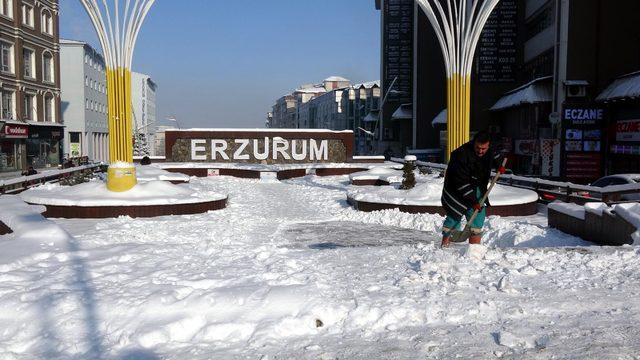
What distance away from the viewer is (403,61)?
2334 inches

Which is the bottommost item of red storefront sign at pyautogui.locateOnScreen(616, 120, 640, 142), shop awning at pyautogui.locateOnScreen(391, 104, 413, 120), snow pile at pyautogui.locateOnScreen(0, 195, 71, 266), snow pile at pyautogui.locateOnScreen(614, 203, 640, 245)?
snow pile at pyautogui.locateOnScreen(0, 195, 71, 266)

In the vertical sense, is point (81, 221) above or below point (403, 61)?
below

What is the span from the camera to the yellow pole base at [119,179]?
48.8ft

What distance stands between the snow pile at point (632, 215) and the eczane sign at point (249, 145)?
92.9 ft

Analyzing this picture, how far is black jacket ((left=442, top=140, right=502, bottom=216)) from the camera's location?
6887mm

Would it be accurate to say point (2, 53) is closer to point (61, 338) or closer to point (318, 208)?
point (318, 208)

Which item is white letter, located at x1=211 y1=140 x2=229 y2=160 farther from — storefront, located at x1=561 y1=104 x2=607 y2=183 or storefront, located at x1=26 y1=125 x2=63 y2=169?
storefront, located at x1=561 y1=104 x2=607 y2=183

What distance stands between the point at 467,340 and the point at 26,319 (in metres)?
3.60

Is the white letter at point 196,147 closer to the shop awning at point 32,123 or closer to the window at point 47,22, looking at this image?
the shop awning at point 32,123

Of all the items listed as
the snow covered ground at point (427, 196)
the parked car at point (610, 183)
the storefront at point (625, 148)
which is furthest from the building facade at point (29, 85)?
the storefront at point (625, 148)

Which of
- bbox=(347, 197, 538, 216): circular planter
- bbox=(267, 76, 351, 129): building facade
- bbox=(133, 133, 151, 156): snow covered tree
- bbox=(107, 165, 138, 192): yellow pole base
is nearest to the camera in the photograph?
bbox=(347, 197, 538, 216): circular planter

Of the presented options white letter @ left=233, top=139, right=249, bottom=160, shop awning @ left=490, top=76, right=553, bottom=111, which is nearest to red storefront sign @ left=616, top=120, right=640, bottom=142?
shop awning @ left=490, top=76, right=553, bottom=111

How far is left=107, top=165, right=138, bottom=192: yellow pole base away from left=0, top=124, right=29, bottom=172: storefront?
2864cm

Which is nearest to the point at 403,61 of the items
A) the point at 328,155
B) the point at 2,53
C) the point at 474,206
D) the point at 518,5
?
the point at 518,5
